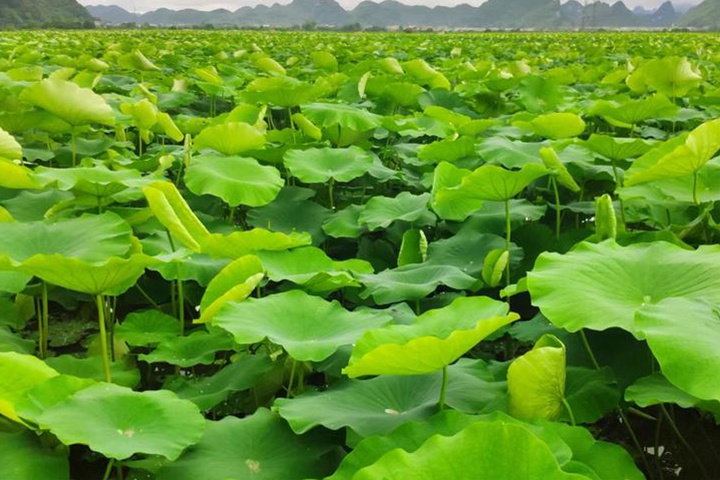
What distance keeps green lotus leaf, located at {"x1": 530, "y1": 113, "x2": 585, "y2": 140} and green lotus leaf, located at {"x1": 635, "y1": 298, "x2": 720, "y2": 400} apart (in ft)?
3.64

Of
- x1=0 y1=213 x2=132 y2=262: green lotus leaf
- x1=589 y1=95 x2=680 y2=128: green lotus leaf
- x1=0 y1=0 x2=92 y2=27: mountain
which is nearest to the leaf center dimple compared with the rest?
x1=0 y1=213 x2=132 y2=262: green lotus leaf

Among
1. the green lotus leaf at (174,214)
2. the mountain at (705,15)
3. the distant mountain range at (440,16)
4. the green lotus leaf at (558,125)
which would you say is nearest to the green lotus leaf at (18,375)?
the green lotus leaf at (174,214)

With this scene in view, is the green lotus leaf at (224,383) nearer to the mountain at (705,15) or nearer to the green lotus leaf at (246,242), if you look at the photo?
the green lotus leaf at (246,242)

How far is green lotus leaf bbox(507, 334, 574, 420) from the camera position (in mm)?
898

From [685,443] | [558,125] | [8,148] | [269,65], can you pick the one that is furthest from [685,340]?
[269,65]

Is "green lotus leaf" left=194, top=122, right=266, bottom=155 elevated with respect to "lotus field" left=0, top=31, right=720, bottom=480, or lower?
elevated

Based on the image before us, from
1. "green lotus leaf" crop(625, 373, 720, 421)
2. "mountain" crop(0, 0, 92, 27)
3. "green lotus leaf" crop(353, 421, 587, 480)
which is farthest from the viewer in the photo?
"mountain" crop(0, 0, 92, 27)

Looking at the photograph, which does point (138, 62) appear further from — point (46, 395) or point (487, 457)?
point (487, 457)

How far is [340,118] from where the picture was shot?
7.38 feet

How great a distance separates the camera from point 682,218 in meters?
1.59

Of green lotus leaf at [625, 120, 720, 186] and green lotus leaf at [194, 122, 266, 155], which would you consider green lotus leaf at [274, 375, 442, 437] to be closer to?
green lotus leaf at [625, 120, 720, 186]

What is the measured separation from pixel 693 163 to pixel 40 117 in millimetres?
1860

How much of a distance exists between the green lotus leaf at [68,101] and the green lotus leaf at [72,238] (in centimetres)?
72

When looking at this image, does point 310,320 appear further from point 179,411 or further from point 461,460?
point 461,460
